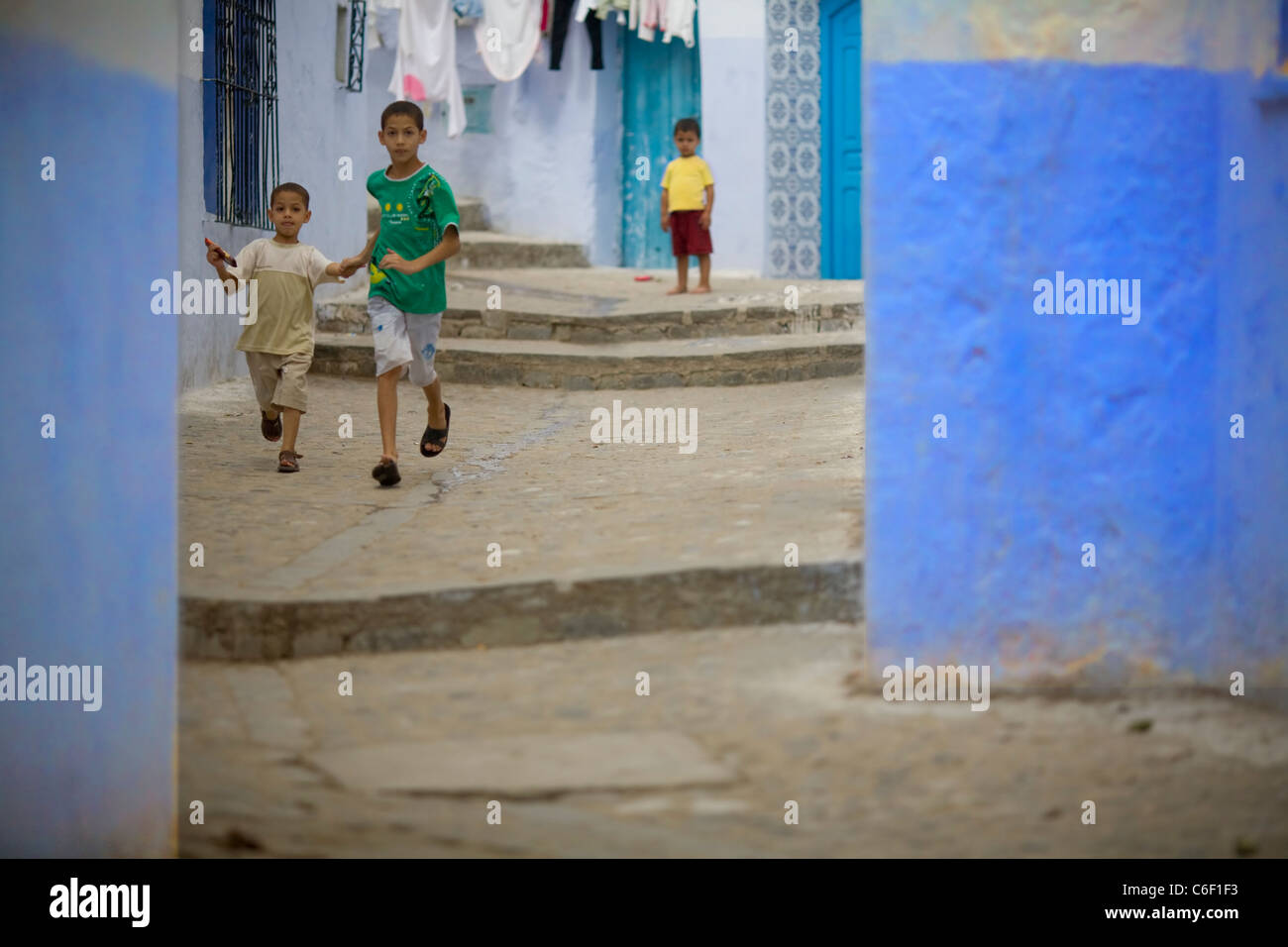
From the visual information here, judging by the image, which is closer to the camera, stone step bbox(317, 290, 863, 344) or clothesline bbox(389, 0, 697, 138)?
stone step bbox(317, 290, 863, 344)

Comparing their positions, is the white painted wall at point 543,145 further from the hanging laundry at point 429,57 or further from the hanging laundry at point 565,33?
the hanging laundry at point 429,57

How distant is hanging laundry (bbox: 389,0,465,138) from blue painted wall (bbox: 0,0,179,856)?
11.2 metres

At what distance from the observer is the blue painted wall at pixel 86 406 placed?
2996mm

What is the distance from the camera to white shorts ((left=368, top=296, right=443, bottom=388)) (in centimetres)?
581

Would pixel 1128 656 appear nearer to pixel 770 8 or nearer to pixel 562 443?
pixel 562 443

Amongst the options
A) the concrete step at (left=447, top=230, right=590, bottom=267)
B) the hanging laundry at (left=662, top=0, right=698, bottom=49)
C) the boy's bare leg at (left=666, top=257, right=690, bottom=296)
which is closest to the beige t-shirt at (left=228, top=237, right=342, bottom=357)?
the boy's bare leg at (left=666, top=257, right=690, bottom=296)

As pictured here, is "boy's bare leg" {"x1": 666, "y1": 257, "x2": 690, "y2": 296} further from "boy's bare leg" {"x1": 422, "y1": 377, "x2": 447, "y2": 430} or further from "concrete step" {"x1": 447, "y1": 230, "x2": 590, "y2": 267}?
"boy's bare leg" {"x1": 422, "y1": 377, "x2": 447, "y2": 430}

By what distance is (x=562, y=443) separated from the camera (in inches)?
284

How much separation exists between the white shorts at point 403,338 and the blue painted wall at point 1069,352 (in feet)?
8.54

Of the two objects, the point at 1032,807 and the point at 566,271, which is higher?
the point at 566,271

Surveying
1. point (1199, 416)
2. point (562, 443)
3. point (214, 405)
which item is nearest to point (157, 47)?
point (1199, 416)

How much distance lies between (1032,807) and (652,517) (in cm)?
230

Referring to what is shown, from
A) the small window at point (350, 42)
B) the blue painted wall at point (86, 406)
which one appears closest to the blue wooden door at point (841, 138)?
the small window at point (350, 42)
